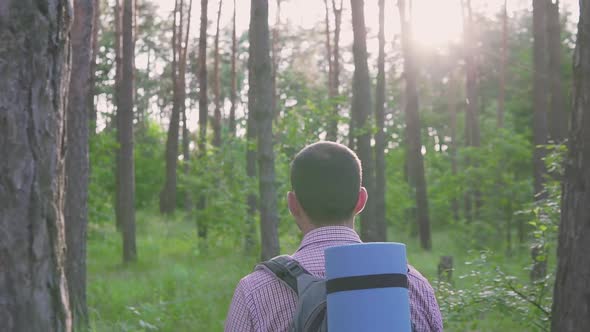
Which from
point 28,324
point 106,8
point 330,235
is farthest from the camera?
point 106,8

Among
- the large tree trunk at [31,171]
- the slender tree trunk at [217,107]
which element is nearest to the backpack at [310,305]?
the large tree trunk at [31,171]

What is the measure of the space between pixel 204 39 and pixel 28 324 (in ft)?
80.0

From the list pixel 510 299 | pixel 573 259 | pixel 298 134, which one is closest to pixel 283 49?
pixel 298 134

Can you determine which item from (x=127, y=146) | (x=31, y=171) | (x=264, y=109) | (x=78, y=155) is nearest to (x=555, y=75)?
(x=264, y=109)

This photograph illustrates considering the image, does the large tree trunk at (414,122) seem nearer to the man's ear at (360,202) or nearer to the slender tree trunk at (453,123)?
the slender tree trunk at (453,123)

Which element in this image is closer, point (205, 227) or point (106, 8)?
point (205, 227)

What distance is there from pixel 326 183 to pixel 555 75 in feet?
48.5

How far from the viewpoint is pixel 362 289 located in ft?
6.90

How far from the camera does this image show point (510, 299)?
7.75m

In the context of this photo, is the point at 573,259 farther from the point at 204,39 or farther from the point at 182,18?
the point at 182,18

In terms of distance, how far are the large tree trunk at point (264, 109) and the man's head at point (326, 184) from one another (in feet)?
27.7

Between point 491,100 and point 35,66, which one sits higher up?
→ point 491,100

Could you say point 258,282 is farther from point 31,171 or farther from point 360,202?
point 31,171

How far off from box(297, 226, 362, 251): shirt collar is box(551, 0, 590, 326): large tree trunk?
254 cm
